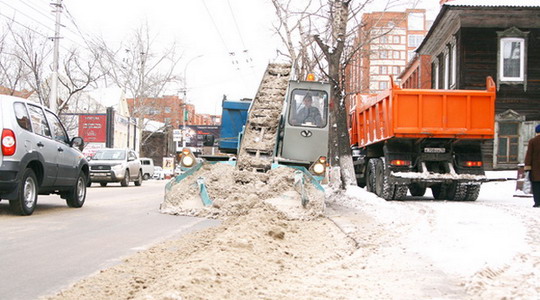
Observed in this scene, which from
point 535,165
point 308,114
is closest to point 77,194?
point 308,114

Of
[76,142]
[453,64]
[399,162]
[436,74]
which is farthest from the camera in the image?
[436,74]

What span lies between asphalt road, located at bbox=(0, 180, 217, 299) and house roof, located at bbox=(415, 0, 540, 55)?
2057 centimetres

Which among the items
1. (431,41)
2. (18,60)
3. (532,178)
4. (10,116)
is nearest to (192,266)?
(10,116)

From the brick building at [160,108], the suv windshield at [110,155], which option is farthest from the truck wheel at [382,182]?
the brick building at [160,108]

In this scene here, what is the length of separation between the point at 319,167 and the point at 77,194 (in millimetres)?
4776

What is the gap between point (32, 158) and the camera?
9.15 meters

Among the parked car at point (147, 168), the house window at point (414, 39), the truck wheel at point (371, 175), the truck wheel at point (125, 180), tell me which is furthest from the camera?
the house window at point (414, 39)

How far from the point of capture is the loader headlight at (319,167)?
11.0 m

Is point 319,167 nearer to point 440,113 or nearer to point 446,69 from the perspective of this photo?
point 440,113

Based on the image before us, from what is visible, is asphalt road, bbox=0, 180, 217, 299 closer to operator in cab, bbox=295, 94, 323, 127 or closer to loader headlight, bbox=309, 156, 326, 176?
loader headlight, bbox=309, 156, 326, 176

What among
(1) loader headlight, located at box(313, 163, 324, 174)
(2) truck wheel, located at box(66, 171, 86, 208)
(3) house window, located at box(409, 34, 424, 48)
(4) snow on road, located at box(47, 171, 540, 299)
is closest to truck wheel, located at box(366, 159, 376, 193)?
(1) loader headlight, located at box(313, 163, 324, 174)

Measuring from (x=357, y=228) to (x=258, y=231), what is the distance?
2.26 metres

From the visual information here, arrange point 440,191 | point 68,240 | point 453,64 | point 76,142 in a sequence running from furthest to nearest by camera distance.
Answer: point 453,64 → point 440,191 → point 76,142 → point 68,240

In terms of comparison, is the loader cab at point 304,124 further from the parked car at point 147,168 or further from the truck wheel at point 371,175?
the parked car at point 147,168
